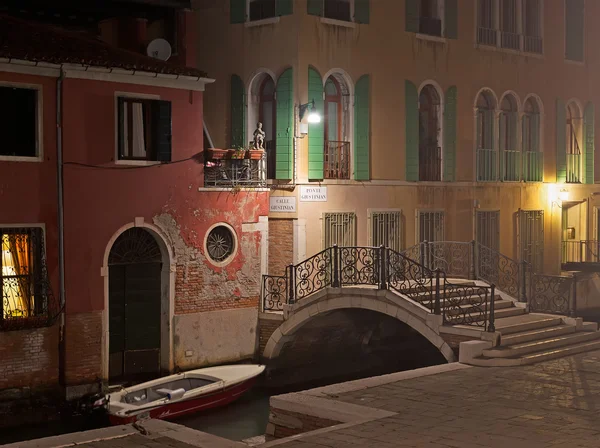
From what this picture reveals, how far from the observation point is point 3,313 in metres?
17.1

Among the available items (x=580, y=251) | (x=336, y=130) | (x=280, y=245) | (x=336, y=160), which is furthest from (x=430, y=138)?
(x=580, y=251)

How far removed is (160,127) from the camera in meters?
19.0

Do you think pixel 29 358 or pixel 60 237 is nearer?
pixel 29 358

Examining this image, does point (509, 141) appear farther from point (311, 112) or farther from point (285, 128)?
point (285, 128)

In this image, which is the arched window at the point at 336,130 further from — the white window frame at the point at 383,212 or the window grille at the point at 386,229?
the window grille at the point at 386,229

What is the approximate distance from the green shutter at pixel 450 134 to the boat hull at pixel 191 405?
7.65 m

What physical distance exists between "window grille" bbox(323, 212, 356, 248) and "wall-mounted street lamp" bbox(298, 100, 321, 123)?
2.02 m

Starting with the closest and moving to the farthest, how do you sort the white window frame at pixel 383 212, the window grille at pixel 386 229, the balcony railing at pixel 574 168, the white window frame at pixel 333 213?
the white window frame at pixel 333 213
the white window frame at pixel 383 212
the window grille at pixel 386 229
the balcony railing at pixel 574 168

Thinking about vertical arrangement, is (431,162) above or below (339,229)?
above

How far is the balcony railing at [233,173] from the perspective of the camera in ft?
65.1

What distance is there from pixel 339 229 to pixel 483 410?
28.4 ft

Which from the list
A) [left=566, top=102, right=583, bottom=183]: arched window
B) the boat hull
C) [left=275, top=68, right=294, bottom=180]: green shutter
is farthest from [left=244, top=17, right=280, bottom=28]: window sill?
[left=566, top=102, right=583, bottom=183]: arched window

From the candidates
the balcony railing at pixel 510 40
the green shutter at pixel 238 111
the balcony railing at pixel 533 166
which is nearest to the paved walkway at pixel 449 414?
the green shutter at pixel 238 111

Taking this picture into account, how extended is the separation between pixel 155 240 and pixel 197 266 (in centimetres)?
97
